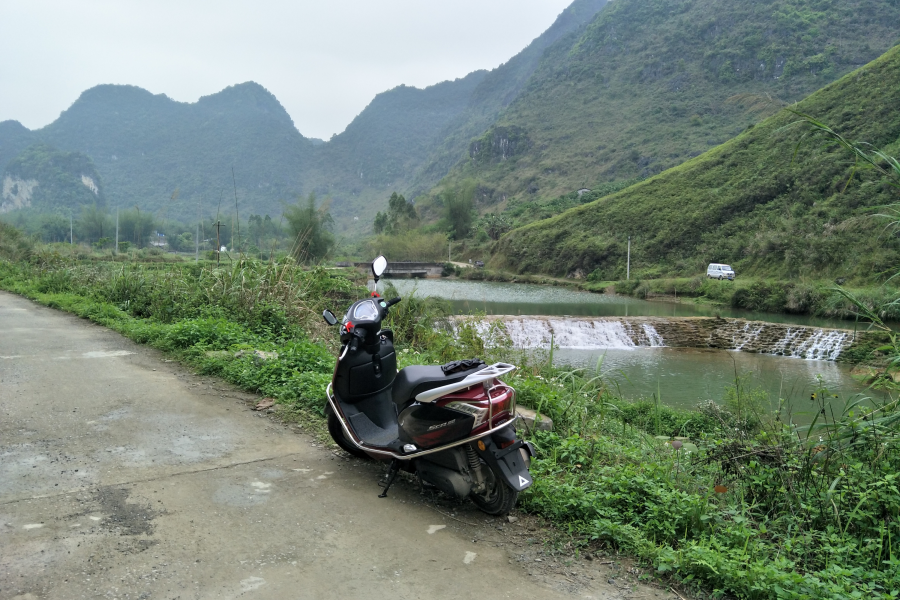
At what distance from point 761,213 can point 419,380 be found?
139 ft

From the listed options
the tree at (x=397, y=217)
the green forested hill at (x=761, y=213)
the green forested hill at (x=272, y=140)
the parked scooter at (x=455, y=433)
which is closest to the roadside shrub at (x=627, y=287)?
the green forested hill at (x=761, y=213)

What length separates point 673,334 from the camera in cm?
1891

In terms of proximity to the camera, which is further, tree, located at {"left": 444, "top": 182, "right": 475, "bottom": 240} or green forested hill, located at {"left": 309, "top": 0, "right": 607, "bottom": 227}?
green forested hill, located at {"left": 309, "top": 0, "right": 607, "bottom": 227}

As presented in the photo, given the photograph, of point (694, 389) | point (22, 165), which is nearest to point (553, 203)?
point (694, 389)

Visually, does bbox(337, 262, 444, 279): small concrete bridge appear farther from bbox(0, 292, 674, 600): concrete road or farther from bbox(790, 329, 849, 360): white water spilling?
bbox(0, 292, 674, 600): concrete road

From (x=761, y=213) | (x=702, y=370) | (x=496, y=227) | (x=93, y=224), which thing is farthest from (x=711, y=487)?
(x=93, y=224)

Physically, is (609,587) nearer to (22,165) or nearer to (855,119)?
(855,119)

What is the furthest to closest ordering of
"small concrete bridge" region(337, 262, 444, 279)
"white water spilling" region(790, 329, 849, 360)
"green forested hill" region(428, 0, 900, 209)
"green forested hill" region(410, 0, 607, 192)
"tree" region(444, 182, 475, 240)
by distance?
"green forested hill" region(410, 0, 607, 192) < "green forested hill" region(428, 0, 900, 209) < "tree" region(444, 182, 475, 240) < "small concrete bridge" region(337, 262, 444, 279) < "white water spilling" region(790, 329, 849, 360)

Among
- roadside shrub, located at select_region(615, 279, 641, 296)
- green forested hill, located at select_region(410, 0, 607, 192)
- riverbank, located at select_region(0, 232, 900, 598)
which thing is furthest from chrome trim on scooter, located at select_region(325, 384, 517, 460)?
green forested hill, located at select_region(410, 0, 607, 192)

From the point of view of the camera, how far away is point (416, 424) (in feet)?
10.4

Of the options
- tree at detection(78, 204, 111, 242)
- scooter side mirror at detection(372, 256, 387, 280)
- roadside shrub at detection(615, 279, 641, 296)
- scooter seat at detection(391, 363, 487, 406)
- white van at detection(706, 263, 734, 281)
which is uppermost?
tree at detection(78, 204, 111, 242)

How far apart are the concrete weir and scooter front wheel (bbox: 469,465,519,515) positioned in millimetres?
14265

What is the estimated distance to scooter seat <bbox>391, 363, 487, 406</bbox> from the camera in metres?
3.12

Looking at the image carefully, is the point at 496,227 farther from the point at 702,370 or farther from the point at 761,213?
the point at 702,370
